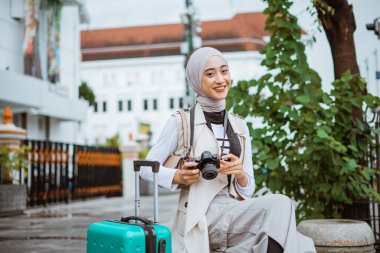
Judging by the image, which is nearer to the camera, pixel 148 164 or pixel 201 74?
pixel 148 164

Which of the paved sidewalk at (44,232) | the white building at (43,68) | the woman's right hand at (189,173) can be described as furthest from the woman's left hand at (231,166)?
the white building at (43,68)

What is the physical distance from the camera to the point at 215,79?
2721 mm

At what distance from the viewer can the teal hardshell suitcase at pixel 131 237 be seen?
7.29 ft

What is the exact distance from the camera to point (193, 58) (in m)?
2.75

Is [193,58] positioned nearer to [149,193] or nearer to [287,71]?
[287,71]

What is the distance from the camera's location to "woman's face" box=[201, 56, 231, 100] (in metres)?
2.72

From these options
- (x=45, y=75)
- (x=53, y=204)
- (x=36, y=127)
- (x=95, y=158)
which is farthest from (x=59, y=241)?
(x=36, y=127)

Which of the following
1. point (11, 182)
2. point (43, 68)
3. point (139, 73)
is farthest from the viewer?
point (139, 73)

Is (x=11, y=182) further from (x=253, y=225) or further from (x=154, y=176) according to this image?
(x=253, y=225)

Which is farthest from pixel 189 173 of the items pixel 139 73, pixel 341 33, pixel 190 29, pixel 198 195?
pixel 139 73

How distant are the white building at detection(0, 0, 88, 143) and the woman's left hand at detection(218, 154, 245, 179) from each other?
39.9 ft

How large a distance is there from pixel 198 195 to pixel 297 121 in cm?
288

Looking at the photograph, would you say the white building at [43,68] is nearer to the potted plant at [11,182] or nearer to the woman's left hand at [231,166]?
the potted plant at [11,182]

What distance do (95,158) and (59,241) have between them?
11.2m
